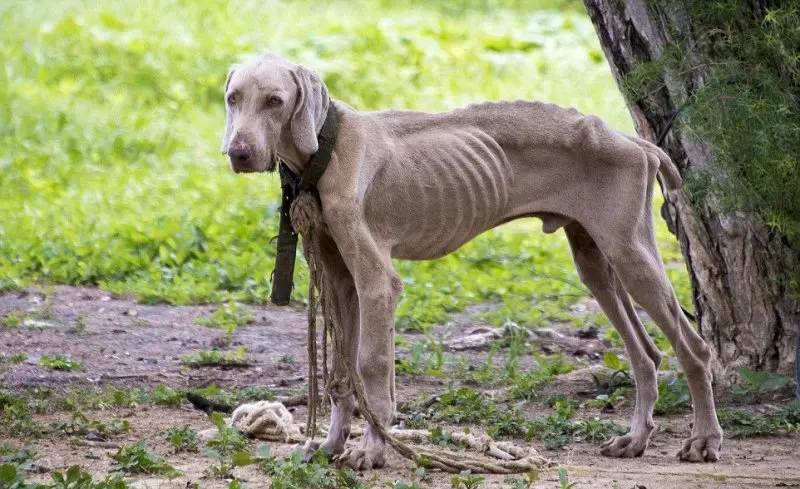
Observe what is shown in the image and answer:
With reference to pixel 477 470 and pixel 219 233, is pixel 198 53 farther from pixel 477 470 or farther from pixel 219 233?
pixel 477 470

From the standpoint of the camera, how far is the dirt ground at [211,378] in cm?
507

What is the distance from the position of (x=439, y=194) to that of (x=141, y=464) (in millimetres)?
1653

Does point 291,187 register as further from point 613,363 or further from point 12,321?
point 12,321

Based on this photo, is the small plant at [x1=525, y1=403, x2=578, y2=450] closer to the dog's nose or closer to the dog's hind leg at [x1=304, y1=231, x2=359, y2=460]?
the dog's hind leg at [x1=304, y1=231, x2=359, y2=460]

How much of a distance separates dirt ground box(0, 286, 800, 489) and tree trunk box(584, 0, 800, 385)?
647mm

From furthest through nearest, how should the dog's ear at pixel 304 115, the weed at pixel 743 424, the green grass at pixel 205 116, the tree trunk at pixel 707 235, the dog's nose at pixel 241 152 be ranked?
the green grass at pixel 205 116
the tree trunk at pixel 707 235
the weed at pixel 743 424
the dog's ear at pixel 304 115
the dog's nose at pixel 241 152

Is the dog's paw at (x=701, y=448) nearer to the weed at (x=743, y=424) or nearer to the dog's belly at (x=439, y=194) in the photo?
the weed at (x=743, y=424)

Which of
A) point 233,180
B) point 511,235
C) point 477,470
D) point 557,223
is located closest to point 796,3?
point 557,223

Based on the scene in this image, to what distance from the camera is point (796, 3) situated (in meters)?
5.76

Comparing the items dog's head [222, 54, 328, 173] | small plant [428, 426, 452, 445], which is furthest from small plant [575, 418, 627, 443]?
dog's head [222, 54, 328, 173]

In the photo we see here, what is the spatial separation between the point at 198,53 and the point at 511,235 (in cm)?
568

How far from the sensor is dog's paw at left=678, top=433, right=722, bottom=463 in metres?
5.46

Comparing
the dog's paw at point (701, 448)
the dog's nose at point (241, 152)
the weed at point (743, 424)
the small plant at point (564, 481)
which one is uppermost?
the dog's nose at point (241, 152)

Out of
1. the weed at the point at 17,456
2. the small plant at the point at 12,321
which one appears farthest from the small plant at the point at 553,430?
the small plant at the point at 12,321
